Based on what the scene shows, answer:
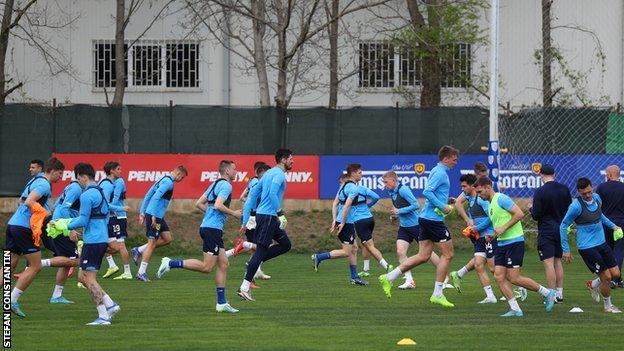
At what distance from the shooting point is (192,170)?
34000 mm

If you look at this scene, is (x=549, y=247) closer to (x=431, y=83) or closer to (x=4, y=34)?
(x=4, y=34)

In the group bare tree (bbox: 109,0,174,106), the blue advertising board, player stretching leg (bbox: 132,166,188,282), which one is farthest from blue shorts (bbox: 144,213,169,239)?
bare tree (bbox: 109,0,174,106)

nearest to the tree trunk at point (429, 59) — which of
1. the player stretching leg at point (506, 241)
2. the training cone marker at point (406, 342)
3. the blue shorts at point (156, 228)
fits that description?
the blue shorts at point (156, 228)

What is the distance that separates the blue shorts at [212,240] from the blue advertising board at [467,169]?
15599 millimetres

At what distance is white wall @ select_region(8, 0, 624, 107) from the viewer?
41.3 metres

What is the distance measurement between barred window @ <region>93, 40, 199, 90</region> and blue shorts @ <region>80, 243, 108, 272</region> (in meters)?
25.9

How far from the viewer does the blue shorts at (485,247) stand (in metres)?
17.7

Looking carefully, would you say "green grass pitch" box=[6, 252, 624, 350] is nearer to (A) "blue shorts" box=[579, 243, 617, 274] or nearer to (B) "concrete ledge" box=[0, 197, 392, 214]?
(A) "blue shorts" box=[579, 243, 617, 274]

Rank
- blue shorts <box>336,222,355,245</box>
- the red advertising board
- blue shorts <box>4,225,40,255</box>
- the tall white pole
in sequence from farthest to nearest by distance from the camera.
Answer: the red advertising board → the tall white pole → blue shorts <box>336,222,355,245</box> → blue shorts <box>4,225,40,255</box>

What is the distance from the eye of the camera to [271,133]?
115ft

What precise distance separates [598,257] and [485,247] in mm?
1618

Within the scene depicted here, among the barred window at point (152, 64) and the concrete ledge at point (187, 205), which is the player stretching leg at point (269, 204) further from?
the barred window at point (152, 64)

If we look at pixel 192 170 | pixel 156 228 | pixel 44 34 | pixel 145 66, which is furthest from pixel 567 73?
pixel 156 228

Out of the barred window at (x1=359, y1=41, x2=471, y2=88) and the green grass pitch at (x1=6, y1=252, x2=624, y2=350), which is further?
the barred window at (x1=359, y1=41, x2=471, y2=88)
